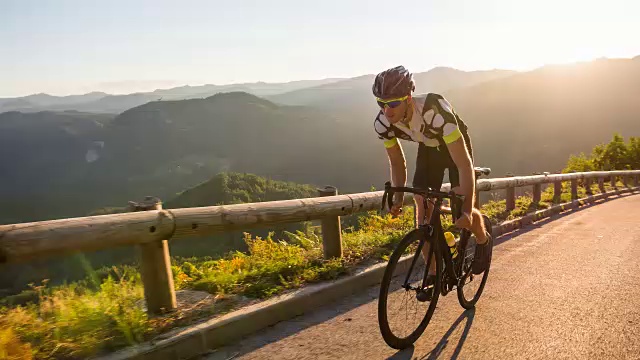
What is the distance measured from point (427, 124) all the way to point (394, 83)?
16.3 inches

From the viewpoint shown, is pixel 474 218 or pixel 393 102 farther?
pixel 474 218

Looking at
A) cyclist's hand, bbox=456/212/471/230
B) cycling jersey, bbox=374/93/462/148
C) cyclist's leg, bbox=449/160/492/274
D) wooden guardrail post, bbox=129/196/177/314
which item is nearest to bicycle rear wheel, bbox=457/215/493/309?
cyclist's leg, bbox=449/160/492/274

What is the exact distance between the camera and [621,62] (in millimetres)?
190875

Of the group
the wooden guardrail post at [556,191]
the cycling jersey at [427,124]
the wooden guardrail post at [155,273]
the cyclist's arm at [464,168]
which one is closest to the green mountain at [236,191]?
the wooden guardrail post at [556,191]

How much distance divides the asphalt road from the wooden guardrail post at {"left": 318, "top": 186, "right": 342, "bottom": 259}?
0.68 meters

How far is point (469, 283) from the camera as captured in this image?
4.37m

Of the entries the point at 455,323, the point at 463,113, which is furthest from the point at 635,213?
the point at 463,113

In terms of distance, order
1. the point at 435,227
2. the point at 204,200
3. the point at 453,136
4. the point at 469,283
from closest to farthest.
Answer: the point at 453,136, the point at 435,227, the point at 469,283, the point at 204,200

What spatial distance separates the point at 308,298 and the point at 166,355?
4.66 ft

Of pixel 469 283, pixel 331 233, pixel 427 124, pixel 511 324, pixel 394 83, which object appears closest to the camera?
pixel 394 83

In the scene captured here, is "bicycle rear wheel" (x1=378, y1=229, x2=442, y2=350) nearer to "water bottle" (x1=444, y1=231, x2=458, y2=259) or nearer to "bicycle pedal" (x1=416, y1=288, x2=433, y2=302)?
"bicycle pedal" (x1=416, y1=288, x2=433, y2=302)

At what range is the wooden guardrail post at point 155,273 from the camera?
143 inches

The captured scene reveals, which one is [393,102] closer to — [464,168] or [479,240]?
[464,168]

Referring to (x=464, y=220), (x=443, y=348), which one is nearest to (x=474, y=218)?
(x=464, y=220)
